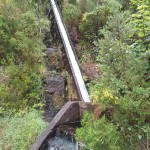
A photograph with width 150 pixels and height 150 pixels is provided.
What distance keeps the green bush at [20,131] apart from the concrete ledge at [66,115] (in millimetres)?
264

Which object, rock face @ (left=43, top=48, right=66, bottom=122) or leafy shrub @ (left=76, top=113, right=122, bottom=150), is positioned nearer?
leafy shrub @ (left=76, top=113, right=122, bottom=150)

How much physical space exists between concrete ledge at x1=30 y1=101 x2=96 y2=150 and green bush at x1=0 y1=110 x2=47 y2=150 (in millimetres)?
264

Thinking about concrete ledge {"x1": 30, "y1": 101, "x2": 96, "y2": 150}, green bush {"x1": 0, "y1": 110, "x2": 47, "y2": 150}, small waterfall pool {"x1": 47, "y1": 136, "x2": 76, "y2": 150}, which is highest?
concrete ledge {"x1": 30, "y1": 101, "x2": 96, "y2": 150}

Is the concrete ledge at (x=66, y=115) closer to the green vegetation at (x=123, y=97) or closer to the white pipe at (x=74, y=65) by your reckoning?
the white pipe at (x=74, y=65)

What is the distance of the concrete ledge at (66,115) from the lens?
188 inches

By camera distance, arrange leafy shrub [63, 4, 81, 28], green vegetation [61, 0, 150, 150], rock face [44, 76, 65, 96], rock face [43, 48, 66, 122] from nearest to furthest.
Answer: green vegetation [61, 0, 150, 150]
rock face [43, 48, 66, 122]
rock face [44, 76, 65, 96]
leafy shrub [63, 4, 81, 28]

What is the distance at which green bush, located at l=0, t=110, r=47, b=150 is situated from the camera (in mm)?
4848

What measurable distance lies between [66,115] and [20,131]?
3.20 feet

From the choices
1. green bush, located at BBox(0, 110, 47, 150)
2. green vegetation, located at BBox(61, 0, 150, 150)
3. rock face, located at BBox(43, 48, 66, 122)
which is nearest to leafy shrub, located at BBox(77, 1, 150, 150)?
green vegetation, located at BBox(61, 0, 150, 150)

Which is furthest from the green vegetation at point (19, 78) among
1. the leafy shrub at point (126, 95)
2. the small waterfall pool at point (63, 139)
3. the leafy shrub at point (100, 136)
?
the leafy shrub at point (100, 136)

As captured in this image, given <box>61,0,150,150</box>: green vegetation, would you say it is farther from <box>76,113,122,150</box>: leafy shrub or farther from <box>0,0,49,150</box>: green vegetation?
<box>0,0,49,150</box>: green vegetation

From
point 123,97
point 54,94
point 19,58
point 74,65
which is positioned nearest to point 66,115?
point 54,94

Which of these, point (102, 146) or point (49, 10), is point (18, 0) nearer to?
point (49, 10)

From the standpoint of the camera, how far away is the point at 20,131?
5098 mm
